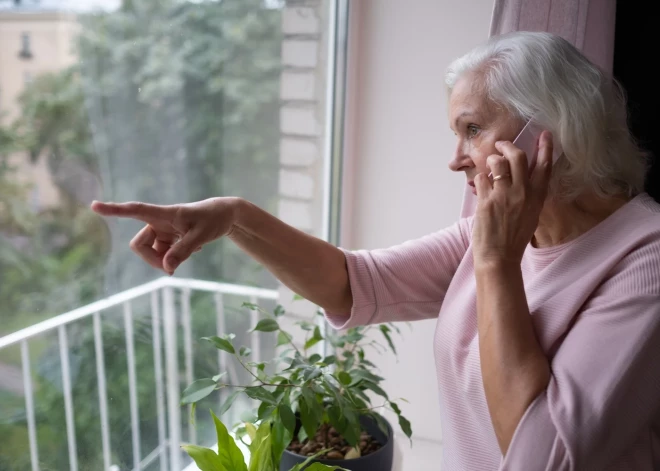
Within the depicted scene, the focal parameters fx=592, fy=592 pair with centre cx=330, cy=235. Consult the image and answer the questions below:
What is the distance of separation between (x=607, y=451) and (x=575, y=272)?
11.2 inches

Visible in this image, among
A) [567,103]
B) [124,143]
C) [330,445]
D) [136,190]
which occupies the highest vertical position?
[567,103]

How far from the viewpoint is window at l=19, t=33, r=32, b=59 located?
3.60 feet

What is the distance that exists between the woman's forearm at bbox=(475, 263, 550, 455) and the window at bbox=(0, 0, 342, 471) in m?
0.90

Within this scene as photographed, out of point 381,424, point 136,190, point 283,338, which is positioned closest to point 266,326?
point 283,338

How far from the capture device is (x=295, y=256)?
1.22 m

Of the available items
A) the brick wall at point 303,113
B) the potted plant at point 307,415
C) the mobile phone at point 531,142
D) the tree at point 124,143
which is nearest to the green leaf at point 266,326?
the potted plant at point 307,415

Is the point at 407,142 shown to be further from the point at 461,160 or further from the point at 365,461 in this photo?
the point at 365,461

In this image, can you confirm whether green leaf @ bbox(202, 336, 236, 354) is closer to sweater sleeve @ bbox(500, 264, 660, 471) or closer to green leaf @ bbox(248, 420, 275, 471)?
green leaf @ bbox(248, 420, 275, 471)

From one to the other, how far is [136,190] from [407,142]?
82 centimetres

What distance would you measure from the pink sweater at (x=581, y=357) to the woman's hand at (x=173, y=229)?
502 mm

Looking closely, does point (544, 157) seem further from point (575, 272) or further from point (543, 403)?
point (543, 403)

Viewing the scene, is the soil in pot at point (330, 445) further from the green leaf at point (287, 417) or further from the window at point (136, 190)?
the window at point (136, 190)

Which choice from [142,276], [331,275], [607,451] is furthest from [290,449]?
[607,451]

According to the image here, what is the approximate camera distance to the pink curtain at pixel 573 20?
1339 millimetres
